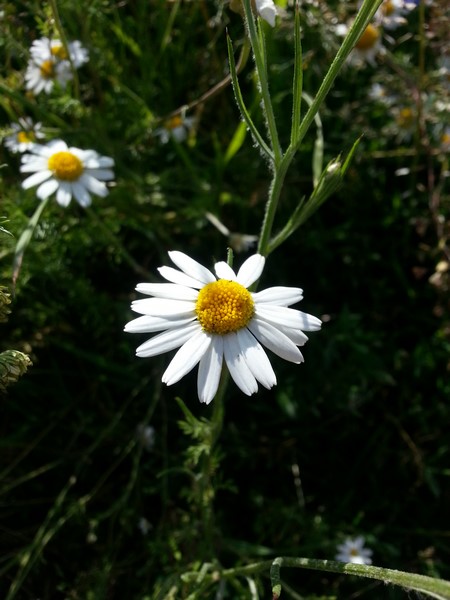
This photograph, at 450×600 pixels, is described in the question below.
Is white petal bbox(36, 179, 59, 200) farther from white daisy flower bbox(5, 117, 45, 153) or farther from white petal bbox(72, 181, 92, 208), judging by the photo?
white daisy flower bbox(5, 117, 45, 153)

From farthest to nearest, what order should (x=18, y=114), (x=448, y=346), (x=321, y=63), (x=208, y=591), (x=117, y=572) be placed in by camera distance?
(x=321, y=63), (x=448, y=346), (x=18, y=114), (x=117, y=572), (x=208, y=591)

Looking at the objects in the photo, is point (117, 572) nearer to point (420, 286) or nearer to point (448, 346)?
point (448, 346)

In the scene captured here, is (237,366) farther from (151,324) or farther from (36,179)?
(36,179)

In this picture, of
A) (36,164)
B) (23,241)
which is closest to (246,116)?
(23,241)

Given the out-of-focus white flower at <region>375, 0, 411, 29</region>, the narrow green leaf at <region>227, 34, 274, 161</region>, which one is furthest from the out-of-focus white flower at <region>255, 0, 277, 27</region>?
the out-of-focus white flower at <region>375, 0, 411, 29</region>

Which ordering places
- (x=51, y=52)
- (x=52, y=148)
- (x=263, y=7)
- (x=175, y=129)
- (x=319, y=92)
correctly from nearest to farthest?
(x=319, y=92)
(x=263, y=7)
(x=52, y=148)
(x=51, y=52)
(x=175, y=129)

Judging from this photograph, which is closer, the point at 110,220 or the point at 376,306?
the point at 110,220

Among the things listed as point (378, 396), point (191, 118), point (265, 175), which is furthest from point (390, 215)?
point (191, 118)
